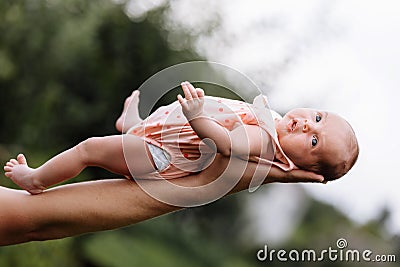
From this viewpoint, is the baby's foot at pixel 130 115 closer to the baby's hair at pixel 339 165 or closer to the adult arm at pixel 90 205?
the adult arm at pixel 90 205

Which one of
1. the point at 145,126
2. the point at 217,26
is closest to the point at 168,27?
the point at 217,26

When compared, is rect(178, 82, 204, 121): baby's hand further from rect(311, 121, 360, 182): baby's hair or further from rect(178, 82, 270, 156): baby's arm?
rect(311, 121, 360, 182): baby's hair

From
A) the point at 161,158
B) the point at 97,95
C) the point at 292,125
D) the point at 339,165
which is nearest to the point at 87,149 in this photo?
the point at 161,158

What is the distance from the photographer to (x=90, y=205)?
6.15 feet

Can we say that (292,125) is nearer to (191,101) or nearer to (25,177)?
(191,101)

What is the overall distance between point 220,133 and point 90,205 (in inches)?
14.5

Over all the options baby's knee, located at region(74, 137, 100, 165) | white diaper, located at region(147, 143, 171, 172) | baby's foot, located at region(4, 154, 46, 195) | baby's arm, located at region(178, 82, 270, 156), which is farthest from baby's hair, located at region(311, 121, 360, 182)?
baby's foot, located at region(4, 154, 46, 195)

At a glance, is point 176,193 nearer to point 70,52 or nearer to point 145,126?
point 145,126

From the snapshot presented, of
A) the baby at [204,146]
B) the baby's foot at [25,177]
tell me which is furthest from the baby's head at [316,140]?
the baby's foot at [25,177]

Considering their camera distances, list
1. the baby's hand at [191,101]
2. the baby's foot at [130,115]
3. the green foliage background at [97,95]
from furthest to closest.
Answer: the green foliage background at [97,95], the baby's foot at [130,115], the baby's hand at [191,101]

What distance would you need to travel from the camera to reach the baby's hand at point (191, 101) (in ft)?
5.42

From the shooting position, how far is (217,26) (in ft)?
24.3

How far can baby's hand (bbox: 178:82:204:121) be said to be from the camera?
1651mm

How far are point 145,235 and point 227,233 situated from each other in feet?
Result: 3.07
